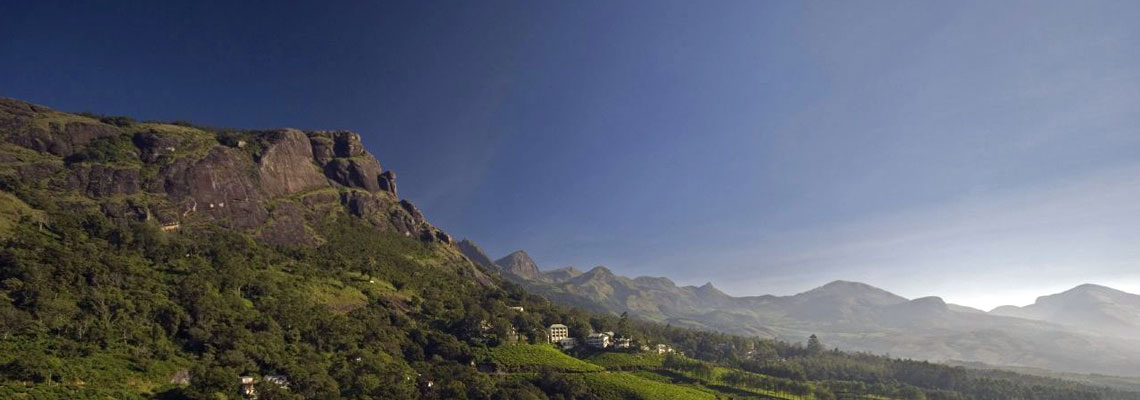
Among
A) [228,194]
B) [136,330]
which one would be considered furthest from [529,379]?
[228,194]

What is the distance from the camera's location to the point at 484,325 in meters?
168

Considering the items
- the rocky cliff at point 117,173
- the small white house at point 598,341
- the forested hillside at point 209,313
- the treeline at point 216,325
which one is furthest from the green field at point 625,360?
the rocky cliff at point 117,173

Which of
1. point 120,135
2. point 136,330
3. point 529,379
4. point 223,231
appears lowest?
point 529,379

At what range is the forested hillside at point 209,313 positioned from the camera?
292ft

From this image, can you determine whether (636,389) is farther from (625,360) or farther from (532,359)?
(625,360)

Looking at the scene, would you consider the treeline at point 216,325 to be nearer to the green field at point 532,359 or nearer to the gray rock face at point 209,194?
the green field at point 532,359

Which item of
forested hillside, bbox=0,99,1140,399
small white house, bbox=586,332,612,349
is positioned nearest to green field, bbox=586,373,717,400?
forested hillside, bbox=0,99,1140,399

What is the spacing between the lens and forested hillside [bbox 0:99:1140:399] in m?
89.1

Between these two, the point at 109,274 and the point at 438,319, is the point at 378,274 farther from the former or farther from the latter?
the point at 109,274

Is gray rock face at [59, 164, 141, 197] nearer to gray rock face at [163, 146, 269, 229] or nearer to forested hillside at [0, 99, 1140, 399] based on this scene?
forested hillside at [0, 99, 1140, 399]

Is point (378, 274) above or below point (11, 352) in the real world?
above

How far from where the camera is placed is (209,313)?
367 ft

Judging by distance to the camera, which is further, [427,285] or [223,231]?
[427,285]

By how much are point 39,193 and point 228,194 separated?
53123 mm
